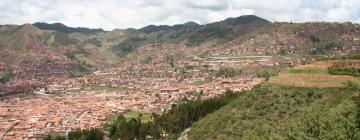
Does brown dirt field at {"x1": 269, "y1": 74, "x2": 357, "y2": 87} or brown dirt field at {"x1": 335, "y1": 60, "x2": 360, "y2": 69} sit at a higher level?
brown dirt field at {"x1": 335, "y1": 60, "x2": 360, "y2": 69}

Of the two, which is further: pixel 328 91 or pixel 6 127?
pixel 6 127

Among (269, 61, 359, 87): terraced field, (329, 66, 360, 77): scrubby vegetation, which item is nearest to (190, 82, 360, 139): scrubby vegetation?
(269, 61, 359, 87): terraced field

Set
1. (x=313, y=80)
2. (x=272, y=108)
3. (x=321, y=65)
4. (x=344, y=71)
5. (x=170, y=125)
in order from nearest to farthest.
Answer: (x=272, y=108)
(x=313, y=80)
(x=344, y=71)
(x=321, y=65)
(x=170, y=125)

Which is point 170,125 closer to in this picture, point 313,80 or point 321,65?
point 321,65

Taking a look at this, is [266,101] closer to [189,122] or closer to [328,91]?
[328,91]

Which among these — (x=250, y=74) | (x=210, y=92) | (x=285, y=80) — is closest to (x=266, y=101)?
(x=285, y=80)

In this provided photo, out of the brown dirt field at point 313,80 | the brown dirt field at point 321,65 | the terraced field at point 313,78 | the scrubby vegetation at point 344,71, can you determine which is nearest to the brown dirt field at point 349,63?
the brown dirt field at point 321,65

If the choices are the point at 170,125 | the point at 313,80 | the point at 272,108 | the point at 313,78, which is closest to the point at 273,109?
the point at 272,108

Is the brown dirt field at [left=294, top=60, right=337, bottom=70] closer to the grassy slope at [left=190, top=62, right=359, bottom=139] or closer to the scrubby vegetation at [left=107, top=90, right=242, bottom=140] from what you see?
the grassy slope at [left=190, top=62, right=359, bottom=139]

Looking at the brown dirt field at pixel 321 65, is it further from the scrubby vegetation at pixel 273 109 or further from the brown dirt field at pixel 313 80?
the scrubby vegetation at pixel 273 109
